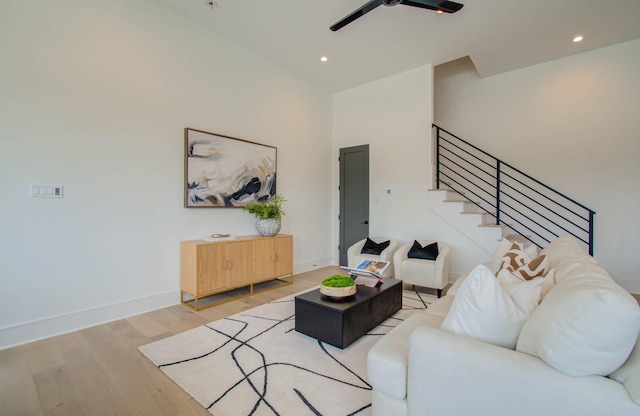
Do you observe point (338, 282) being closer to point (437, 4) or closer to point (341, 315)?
point (341, 315)

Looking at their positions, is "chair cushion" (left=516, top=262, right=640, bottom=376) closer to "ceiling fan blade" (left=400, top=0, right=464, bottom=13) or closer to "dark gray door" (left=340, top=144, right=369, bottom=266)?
"ceiling fan blade" (left=400, top=0, right=464, bottom=13)

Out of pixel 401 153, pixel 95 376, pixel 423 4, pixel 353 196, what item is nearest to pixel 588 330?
pixel 95 376

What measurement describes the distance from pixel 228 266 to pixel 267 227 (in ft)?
2.78

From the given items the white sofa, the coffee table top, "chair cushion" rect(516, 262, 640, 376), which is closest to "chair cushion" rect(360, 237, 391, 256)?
the coffee table top

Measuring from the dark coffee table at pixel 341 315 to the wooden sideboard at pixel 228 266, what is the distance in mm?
1356

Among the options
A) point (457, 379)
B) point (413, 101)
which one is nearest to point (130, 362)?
point (457, 379)

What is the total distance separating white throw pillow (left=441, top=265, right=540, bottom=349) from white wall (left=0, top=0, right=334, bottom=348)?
131 inches

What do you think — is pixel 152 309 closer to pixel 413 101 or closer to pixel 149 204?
pixel 149 204

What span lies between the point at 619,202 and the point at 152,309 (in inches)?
255

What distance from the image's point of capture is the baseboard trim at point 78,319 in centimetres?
253

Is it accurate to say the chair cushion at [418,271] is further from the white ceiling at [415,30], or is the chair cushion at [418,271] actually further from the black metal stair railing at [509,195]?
the white ceiling at [415,30]

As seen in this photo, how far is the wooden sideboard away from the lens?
135 inches

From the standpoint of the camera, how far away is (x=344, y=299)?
104 inches

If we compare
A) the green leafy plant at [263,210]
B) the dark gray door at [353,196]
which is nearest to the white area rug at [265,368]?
the green leafy plant at [263,210]
